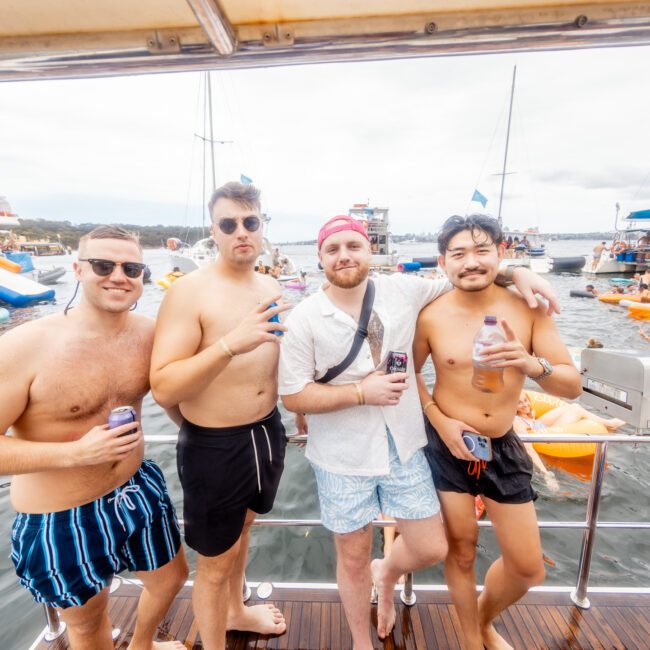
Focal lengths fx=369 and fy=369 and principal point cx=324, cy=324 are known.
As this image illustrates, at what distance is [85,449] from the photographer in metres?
1.59

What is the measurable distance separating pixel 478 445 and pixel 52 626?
2.92 metres

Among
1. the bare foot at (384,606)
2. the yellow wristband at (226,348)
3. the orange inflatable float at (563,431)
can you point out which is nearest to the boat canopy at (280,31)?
the yellow wristband at (226,348)

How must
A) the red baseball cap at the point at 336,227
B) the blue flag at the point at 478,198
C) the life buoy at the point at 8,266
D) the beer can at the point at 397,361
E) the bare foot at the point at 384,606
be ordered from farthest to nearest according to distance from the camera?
the blue flag at the point at 478,198 < the life buoy at the point at 8,266 < the bare foot at the point at 384,606 < the red baseball cap at the point at 336,227 < the beer can at the point at 397,361

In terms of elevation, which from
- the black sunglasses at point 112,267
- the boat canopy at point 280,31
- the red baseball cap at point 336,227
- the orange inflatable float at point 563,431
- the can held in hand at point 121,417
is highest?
the boat canopy at point 280,31

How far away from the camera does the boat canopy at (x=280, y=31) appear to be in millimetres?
1467

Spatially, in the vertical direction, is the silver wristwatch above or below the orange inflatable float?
above

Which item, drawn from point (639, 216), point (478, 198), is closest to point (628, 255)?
point (639, 216)

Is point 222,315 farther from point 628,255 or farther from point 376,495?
point 628,255

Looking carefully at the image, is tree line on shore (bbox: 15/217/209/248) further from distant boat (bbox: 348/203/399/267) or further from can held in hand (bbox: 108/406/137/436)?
can held in hand (bbox: 108/406/137/436)

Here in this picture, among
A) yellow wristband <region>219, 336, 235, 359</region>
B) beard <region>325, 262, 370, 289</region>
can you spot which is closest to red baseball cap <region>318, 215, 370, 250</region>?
beard <region>325, 262, 370, 289</region>

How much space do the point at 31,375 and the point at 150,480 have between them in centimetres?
85

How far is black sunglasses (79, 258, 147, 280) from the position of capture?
5.89 feet

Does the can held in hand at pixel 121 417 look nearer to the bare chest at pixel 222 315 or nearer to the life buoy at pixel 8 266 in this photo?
the bare chest at pixel 222 315

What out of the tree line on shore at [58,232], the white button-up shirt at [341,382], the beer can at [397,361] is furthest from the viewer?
the tree line on shore at [58,232]
